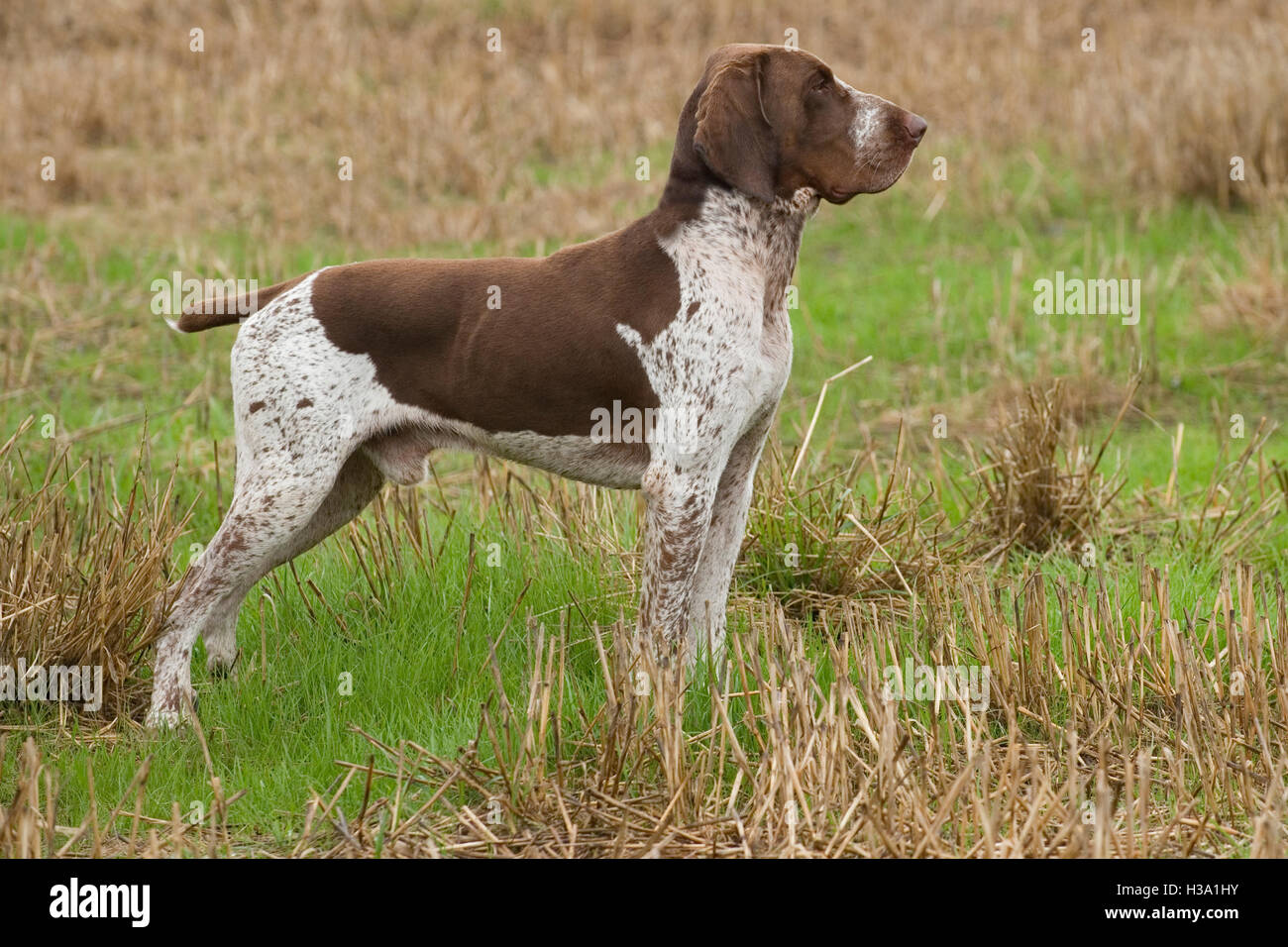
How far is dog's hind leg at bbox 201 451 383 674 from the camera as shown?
181 inches

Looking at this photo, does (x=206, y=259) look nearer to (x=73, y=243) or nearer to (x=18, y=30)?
(x=73, y=243)

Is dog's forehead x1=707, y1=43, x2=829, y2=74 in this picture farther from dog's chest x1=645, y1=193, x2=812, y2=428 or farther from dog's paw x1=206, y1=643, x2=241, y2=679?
dog's paw x1=206, y1=643, x2=241, y2=679

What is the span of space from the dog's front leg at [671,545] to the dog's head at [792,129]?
792mm

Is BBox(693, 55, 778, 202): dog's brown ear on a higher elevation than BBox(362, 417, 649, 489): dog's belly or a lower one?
higher

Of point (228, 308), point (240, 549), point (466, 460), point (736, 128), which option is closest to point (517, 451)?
point (240, 549)

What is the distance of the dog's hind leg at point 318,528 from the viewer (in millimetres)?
4605

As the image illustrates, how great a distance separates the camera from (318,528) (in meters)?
4.66

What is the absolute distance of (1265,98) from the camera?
9648 mm

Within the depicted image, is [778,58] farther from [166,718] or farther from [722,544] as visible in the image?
[166,718]

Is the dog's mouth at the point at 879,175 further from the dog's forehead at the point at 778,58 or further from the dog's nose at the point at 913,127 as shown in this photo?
the dog's forehead at the point at 778,58

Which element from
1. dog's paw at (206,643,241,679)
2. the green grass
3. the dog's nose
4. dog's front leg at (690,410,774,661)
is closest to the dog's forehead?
the dog's nose

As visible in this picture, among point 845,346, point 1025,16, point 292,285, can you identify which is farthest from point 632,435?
point 1025,16

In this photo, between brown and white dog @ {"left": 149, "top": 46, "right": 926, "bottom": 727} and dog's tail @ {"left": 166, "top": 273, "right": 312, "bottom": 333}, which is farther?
dog's tail @ {"left": 166, "top": 273, "right": 312, "bottom": 333}

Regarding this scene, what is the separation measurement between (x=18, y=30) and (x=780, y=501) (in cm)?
1179
